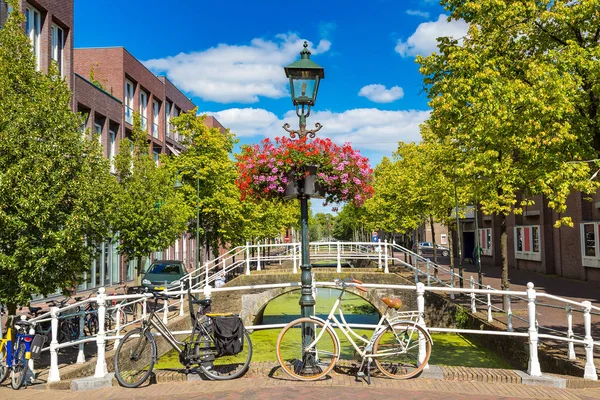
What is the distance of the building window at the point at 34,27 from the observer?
66.6ft

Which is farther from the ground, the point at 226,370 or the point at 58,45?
the point at 58,45

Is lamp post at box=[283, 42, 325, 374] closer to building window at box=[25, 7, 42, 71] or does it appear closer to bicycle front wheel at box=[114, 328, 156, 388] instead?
bicycle front wheel at box=[114, 328, 156, 388]

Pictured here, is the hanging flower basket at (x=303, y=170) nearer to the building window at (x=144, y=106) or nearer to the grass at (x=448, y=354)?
the grass at (x=448, y=354)

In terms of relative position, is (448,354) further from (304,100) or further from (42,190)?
(42,190)

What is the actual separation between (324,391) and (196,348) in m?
1.80

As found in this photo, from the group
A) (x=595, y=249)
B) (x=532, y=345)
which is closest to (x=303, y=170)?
(x=532, y=345)

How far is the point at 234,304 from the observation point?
19828mm

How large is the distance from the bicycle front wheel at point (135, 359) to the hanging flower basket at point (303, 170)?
2.53 m

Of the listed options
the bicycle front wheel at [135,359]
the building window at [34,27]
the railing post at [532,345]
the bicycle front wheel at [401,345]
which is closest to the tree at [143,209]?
the building window at [34,27]

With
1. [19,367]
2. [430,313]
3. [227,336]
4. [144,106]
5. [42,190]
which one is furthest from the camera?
[144,106]

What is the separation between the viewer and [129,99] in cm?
3184

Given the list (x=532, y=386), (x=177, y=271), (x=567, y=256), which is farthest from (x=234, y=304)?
(x=567, y=256)

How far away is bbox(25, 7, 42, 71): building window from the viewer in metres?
20.3

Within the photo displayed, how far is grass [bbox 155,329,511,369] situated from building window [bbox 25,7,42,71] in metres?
13.4
